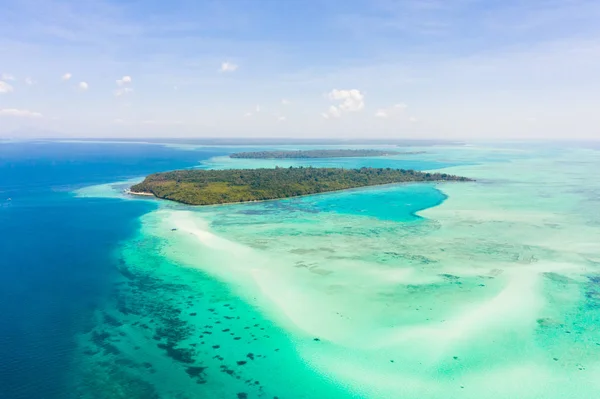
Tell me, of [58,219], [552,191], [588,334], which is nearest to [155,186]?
[58,219]

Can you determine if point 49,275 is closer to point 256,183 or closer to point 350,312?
point 350,312

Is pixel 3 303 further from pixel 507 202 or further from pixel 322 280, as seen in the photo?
pixel 507 202

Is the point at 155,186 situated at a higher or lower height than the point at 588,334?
higher

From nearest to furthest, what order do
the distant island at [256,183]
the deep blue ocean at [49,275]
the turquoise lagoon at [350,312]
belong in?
1. the turquoise lagoon at [350,312]
2. the deep blue ocean at [49,275]
3. the distant island at [256,183]

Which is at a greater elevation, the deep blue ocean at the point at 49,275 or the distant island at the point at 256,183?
the distant island at the point at 256,183

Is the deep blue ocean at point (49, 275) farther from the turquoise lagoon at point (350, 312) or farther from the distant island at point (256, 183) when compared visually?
the distant island at point (256, 183)

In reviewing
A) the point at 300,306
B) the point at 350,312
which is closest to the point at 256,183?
the point at 300,306

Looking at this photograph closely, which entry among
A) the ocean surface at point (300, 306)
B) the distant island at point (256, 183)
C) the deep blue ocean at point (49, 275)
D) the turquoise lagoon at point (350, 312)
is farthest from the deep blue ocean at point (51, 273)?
the distant island at point (256, 183)
